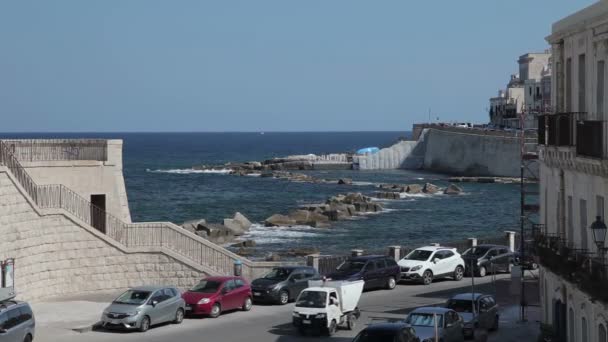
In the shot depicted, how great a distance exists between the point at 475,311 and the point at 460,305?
88 centimetres

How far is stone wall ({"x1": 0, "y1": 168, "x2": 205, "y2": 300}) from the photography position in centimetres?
3053

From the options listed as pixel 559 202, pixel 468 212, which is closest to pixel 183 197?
pixel 468 212

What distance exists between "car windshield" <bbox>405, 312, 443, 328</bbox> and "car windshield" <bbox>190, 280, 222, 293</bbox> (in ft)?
24.3

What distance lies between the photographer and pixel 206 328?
28922 mm

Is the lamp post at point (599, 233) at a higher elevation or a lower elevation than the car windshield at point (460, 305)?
higher

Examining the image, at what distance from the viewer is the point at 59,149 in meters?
35.9

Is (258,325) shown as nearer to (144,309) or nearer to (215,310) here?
(215,310)

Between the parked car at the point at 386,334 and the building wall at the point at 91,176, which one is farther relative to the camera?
the building wall at the point at 91,176

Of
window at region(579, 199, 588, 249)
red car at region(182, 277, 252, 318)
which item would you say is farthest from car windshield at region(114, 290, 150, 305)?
window at region(579, 199, 588, 249)

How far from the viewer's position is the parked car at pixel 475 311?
91.8 ft

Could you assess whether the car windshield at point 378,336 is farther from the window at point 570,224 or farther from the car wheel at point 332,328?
the window at point 570,224

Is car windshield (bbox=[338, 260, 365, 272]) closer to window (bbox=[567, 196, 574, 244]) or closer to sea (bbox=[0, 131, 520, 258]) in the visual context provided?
window (bbox=[567, 196, 574, 244])

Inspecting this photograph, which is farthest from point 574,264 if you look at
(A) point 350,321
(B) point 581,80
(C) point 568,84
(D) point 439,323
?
(A) point 350,321

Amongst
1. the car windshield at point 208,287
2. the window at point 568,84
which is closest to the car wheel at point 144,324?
the car windshield at point 208,287
